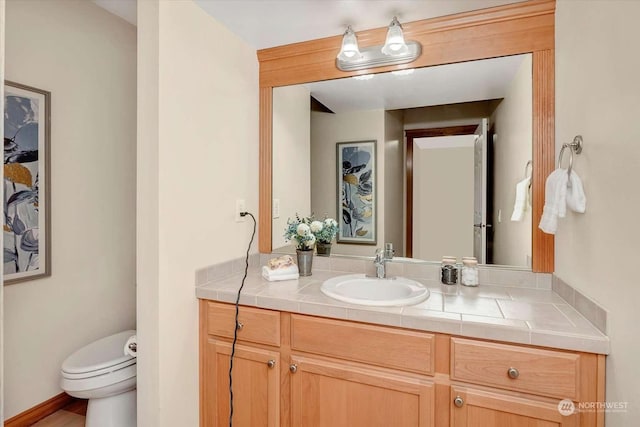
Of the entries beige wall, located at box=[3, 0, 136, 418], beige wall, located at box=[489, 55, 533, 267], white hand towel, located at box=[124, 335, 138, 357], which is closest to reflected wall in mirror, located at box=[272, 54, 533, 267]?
beige wall, located at box=[489, 55, 533, 267]

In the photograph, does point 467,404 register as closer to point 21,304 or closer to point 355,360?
point 355,360

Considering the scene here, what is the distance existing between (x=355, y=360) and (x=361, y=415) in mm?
219

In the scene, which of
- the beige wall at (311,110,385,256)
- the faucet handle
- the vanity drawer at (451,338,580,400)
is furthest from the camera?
the beige wall at (311,110,385,256)

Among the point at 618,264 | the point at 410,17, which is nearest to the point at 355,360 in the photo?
the point at 618,264

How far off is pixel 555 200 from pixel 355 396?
1.07 m

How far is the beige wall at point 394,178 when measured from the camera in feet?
6.29

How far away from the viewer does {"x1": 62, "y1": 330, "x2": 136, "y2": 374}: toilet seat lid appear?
1.63 m

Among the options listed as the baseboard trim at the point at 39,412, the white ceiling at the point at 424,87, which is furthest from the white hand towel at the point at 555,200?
the baseboard trim at the point at 39,412

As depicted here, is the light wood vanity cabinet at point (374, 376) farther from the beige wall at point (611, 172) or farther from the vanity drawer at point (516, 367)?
the beige wall at point (611, 172)

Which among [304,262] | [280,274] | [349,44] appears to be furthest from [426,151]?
[280,274]

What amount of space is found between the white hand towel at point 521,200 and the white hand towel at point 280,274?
3.82 ft

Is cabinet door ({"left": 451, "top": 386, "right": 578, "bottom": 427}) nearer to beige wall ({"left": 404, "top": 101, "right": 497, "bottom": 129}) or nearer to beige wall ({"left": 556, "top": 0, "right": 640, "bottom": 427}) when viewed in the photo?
beige wall ({"left": 556, "top": 0, "right": 640, "bottom": 427})

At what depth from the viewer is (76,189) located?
2.08 metres

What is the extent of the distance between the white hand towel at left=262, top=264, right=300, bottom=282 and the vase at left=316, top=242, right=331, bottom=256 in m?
0.29
